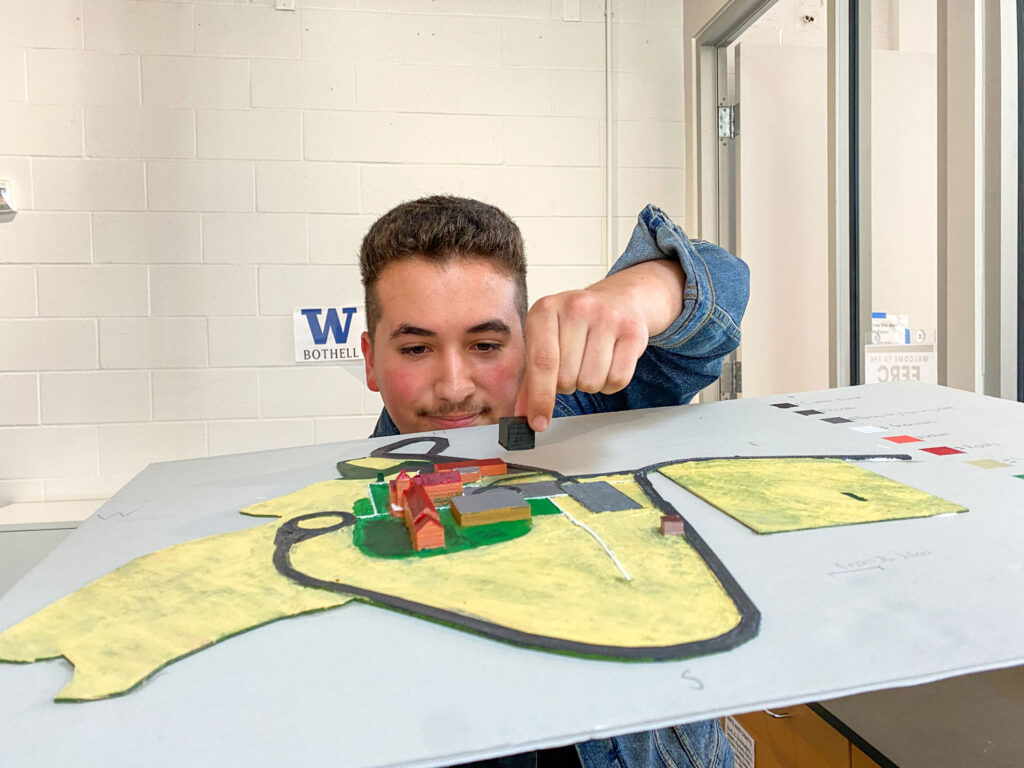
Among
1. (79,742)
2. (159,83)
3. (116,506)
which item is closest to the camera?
(79,742)

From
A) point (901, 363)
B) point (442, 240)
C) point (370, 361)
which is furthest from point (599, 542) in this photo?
point (901, 363)

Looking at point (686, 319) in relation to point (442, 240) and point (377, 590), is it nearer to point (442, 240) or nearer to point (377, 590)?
point (442, 240)

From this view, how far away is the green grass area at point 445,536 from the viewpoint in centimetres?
36

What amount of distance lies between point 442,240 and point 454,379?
0.19 meters

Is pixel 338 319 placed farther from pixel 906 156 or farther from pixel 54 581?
pixel 54 581

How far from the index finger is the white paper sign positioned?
0.98 meters

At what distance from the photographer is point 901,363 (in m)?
1.41

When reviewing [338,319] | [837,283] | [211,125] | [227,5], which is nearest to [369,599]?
[837,283]

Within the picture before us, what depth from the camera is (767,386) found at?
2.05 m

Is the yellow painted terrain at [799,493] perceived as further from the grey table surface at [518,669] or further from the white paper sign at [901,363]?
the white paper sign at [901,363]

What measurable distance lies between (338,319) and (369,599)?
1822 mm

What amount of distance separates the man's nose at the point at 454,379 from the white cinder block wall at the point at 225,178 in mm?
1256

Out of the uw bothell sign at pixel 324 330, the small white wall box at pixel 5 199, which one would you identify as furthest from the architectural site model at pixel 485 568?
the small white wall box at pixel 5 199

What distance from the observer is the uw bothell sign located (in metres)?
2.04
